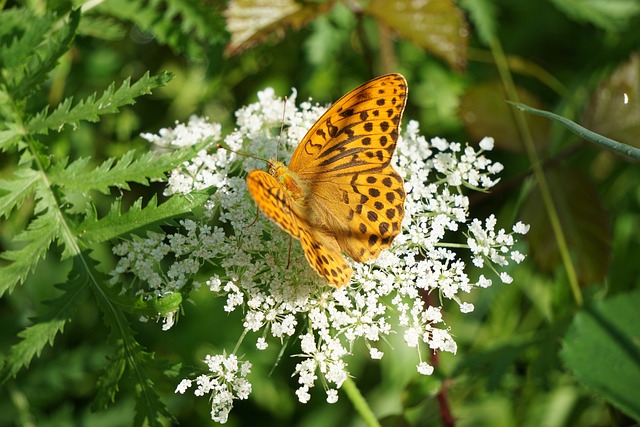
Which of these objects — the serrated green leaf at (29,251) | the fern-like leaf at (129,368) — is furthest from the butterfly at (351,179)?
the serrated green leaf at (29,251)

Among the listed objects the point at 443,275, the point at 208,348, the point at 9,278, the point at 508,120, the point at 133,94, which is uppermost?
the point at 133,94

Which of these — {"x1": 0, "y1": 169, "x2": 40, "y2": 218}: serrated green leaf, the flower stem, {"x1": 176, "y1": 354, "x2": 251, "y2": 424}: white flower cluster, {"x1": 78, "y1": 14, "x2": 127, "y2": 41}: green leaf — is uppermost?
{"x1": 78, "y1": 14, "x2": 127, "y2": 41}: green leaf

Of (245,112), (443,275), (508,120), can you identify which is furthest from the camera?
(508,120)

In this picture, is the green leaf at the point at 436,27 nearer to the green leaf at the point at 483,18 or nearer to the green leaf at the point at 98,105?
the green leaf at the point at 483,18

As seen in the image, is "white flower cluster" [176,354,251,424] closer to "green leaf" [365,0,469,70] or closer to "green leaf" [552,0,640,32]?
"green leaf" [365,0,469,70]

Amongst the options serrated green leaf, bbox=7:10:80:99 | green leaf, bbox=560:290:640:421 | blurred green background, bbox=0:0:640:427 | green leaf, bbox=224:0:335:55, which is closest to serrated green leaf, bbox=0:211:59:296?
serrated green leaf, bbox=7:10:80:99

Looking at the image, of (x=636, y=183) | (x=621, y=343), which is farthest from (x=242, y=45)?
(x=636, y=183)

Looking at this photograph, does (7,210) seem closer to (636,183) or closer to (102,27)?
(102,27)
